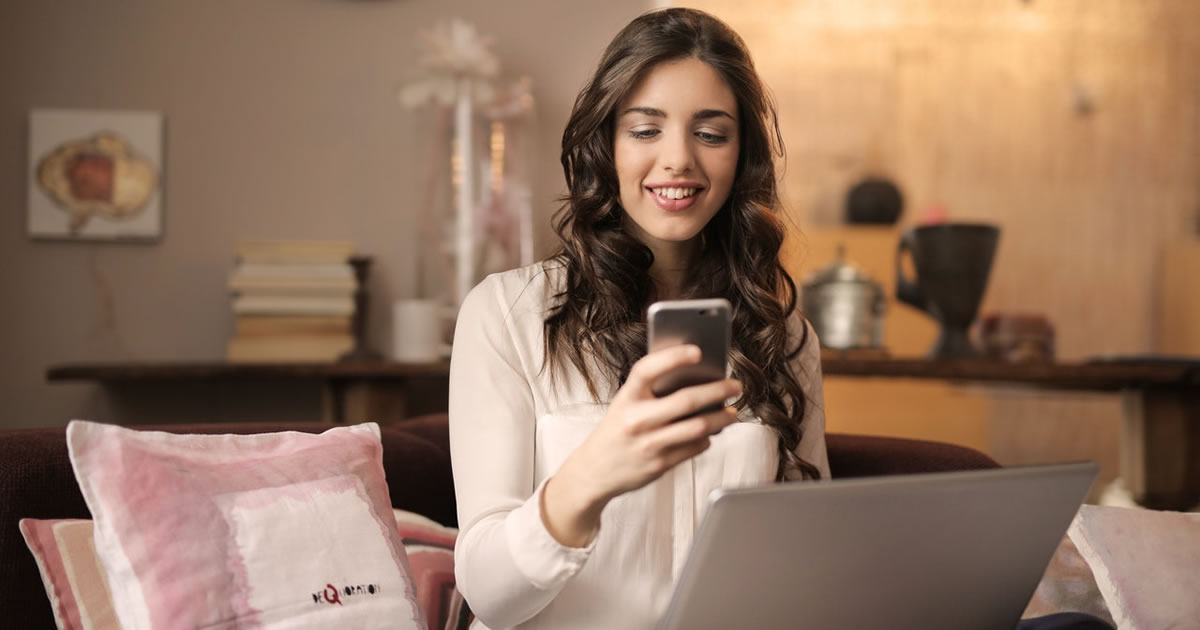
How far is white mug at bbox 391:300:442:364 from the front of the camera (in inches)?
99.0

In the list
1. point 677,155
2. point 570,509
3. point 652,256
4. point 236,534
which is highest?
point 677,155

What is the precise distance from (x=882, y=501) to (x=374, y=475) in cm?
77

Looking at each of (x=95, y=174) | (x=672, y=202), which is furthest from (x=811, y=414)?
(x=95, y=174)

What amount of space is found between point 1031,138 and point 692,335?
4.36 meters

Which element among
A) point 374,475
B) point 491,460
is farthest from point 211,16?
point 491,460

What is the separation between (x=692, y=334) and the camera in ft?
2.76

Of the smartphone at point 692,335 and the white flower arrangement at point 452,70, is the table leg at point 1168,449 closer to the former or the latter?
the white flower arrangement at point 452,70

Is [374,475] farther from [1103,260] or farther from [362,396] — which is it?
[1103,260]

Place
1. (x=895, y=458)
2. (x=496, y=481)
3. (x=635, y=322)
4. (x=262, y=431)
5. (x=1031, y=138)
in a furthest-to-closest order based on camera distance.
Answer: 1. (x=1031, y=138)
2. (x=895, y=458)
3. (x=262, y=431)
4. (x=635, y=322)
5. (x=496, y=481)

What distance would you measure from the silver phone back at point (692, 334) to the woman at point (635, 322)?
13.7 inches

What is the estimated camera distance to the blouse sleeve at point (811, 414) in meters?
1.53

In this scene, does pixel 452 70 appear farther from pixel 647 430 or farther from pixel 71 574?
pixel 647 430

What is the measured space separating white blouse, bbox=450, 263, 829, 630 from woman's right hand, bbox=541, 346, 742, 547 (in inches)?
11.0

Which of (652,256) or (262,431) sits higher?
(652,256)
